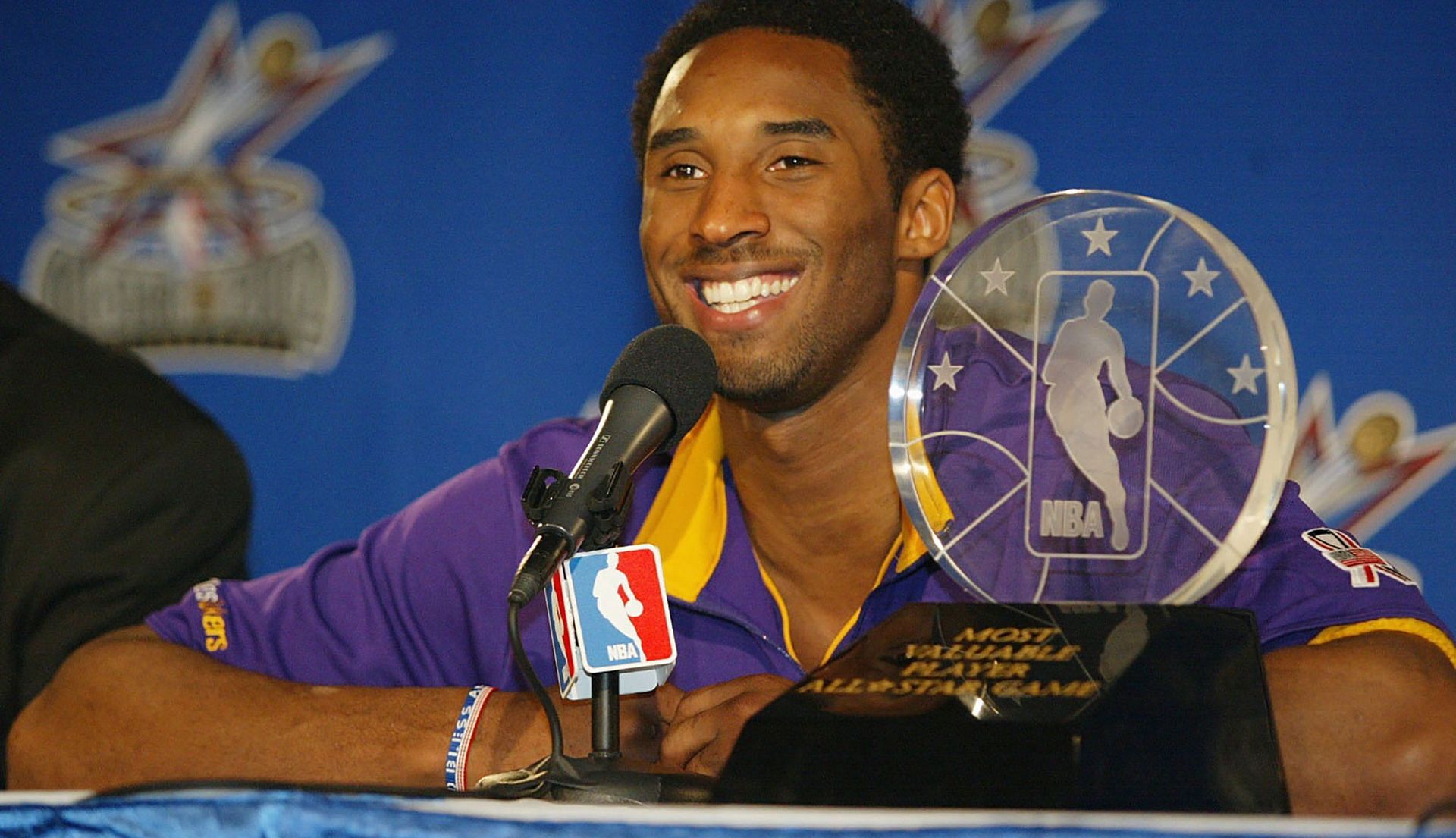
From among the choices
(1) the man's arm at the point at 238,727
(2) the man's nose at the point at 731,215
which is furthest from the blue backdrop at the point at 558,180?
(1) the man's arm at the point at 238,727

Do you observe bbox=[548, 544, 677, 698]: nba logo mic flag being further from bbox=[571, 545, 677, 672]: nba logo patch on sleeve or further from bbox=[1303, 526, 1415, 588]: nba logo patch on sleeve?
bbox=[1303, 526, 1415, 588]: nba logo patch on sleeve

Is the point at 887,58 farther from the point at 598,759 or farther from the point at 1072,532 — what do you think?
the point at 598,759

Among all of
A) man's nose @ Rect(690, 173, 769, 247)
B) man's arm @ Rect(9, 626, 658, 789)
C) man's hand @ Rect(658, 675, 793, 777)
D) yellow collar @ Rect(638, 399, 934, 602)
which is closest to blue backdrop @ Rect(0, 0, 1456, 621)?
yellow collar @ Rect(638, 399, 934, 602)

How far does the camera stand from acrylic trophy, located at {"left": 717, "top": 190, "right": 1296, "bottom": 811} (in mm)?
796

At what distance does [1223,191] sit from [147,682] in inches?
55.2

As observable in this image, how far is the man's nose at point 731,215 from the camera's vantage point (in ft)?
4.87

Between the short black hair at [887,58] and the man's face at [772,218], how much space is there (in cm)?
4

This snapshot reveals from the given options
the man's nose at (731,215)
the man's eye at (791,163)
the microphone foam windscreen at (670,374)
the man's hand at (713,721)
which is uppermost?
the man's eye at (791,163)

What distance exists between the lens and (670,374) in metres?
1.06

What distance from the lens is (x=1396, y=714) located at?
105 cm

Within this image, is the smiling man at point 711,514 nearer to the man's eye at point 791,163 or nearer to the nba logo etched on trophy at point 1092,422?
the man's eye at point 791,163

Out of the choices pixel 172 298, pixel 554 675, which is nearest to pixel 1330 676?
pixel 554 675

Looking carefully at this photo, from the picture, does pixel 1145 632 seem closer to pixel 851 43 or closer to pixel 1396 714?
pixel 1396 714

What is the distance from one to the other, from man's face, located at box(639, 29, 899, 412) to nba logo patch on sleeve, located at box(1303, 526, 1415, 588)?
1.71ft
